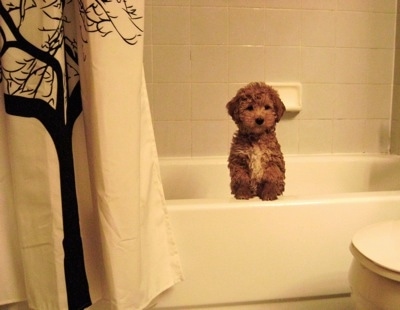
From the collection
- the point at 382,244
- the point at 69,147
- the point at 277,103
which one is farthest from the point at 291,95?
the point at 69,147

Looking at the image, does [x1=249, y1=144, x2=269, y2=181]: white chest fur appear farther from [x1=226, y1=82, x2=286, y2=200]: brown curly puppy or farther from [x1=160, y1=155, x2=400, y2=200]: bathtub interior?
[x1=160, y1=155, x2=400, y2=200]: bathtub interior

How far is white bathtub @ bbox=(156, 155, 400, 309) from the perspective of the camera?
2.77 ft

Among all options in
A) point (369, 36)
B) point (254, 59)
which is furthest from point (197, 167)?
point (369, 36)

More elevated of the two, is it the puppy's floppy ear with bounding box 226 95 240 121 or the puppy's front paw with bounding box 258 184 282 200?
the puppy's floppy ear with bounding box 226 95 240 121

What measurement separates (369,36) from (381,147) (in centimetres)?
49

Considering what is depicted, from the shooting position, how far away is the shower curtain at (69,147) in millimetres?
673

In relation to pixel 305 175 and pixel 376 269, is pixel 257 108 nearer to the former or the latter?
pixel 376 269

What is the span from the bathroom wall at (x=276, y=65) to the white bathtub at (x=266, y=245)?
665 mm

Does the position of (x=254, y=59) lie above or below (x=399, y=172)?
above

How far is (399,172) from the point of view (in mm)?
1476

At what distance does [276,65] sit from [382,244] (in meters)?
1.00

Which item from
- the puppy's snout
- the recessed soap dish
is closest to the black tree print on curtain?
the puppy's snout

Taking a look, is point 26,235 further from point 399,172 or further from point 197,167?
point 399,172

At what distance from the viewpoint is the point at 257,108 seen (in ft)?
3.08
